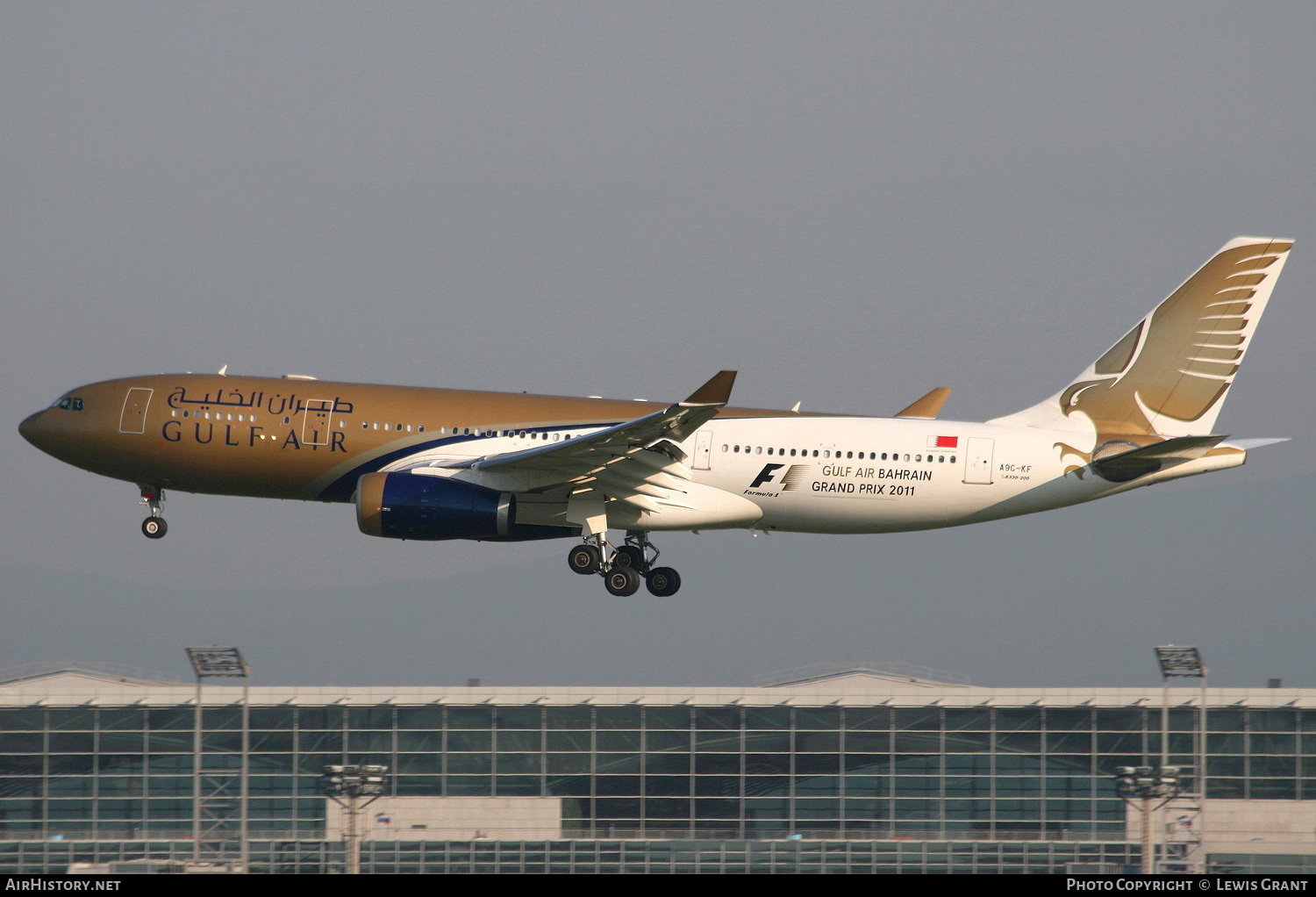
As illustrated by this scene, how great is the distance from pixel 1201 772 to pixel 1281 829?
22.8ft

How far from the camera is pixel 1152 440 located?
4053cm

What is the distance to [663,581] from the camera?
42531mm

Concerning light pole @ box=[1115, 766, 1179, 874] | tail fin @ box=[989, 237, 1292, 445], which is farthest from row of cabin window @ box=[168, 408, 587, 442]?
light pole @ box=[1115, 766, 1179, 874]

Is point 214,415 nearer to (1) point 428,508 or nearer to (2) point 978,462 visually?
(1) point 428,508

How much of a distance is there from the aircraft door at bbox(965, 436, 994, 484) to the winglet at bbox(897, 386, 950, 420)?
3.28 meters

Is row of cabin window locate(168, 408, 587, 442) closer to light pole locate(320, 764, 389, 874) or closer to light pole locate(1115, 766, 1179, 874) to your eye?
light pole locate(320, 764, 389, 874)

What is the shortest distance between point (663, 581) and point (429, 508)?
26.0ft

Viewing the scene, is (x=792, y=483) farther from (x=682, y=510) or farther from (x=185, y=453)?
(x=185, y=453)

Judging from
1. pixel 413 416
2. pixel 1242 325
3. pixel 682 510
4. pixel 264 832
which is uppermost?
pixel 1242 325

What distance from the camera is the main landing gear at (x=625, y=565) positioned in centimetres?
A: 4044

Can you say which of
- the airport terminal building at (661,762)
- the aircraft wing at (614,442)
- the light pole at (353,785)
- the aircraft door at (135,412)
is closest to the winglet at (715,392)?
the aircraft wing at (614,442)
